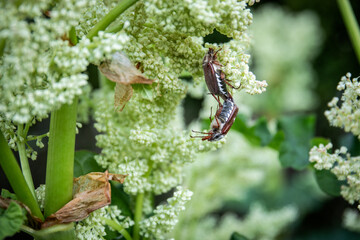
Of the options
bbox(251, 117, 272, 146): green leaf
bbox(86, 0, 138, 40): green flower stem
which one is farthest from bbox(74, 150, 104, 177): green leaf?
bbox(251, 117, 272, 146): green leaf

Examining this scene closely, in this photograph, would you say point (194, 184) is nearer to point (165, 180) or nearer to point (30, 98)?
point (165, 180)

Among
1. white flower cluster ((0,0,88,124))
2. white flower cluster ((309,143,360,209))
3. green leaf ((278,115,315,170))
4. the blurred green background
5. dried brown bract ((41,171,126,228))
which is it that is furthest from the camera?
the blurred green background

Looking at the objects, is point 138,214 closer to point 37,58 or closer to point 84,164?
point 84,164

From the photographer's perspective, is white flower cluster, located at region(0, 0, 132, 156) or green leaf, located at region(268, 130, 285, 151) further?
green leaf, located at region(268, 130, 285, 151)

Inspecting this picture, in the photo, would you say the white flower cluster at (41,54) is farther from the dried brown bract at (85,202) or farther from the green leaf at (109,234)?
the green leaf at (109,234)

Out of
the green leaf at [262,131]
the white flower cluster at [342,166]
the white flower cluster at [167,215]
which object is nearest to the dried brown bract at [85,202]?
the white flower cluster at [167,215]

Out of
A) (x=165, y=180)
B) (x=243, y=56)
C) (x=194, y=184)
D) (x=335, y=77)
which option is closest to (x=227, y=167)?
(x=194, y=184)

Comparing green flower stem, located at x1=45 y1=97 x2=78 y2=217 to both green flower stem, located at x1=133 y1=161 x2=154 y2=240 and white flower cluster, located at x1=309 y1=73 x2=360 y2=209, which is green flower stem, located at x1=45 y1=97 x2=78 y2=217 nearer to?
green flower stem, located at x1=133 y1=161 x2=154 y2=240
